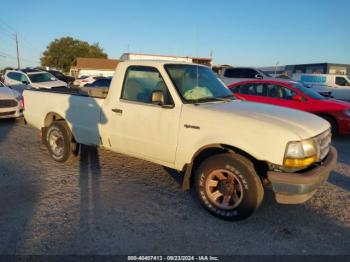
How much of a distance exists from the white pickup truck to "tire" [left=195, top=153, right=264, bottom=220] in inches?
0.4

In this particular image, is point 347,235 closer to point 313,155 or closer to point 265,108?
point 313,155

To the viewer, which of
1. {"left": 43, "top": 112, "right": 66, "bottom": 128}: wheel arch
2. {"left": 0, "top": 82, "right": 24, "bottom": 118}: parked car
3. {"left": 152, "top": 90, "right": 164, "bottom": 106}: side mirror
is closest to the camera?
{"left": 152, "top": 90, "right": 164, "bottom": 106}: side mirror

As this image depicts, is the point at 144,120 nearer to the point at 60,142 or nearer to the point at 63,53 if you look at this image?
the point at 60,142

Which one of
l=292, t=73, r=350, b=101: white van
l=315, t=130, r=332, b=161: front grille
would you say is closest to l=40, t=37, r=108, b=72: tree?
l=292, t=73, r=350, b=101: white van

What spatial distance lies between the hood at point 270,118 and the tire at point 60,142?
8.94 feet

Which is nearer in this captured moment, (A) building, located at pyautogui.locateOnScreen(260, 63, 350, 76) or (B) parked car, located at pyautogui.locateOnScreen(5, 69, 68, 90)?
(B) parked car, located at pyautogui.locateOnScreen(5, 69, 68, 90)

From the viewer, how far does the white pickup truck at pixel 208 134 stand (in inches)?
132

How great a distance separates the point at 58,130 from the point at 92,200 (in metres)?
1.91

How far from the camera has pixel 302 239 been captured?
11.1ft

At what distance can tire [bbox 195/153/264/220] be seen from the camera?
138 inches

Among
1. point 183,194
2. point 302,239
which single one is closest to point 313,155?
point 302,239

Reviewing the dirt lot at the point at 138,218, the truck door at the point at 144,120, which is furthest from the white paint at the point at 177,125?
the dirt lot at the point at 138,218

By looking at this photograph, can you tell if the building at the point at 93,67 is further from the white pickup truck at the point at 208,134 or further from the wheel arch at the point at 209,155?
the wheel arch at the point at 209,155

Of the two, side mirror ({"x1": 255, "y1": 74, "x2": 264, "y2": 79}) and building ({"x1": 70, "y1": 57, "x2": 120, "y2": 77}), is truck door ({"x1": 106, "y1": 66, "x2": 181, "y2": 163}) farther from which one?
building ({"x1": 70, "y1": 57, "x2": 120, "y2": 77})
